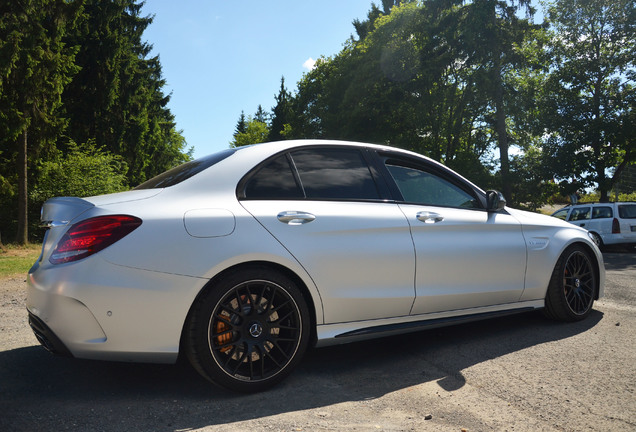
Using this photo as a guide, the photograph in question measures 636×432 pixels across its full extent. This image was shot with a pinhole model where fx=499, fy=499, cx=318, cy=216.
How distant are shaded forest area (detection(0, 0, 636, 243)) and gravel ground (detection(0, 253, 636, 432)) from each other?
53.3 ft

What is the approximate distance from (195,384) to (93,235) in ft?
3.79

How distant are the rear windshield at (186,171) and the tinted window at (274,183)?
308 millimetres

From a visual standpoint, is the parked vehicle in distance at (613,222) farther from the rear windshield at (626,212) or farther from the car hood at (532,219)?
the car hood at (532,219)

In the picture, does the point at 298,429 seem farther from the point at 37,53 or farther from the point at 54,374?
the point at 37,53

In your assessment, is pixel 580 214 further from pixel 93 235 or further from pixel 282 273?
pixel 93 235

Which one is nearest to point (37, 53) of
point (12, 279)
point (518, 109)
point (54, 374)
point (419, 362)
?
point (12, 279)

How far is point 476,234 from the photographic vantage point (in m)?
4.11

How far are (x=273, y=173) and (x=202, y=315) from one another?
1069 millimetres

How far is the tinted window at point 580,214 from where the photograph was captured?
1716 cm

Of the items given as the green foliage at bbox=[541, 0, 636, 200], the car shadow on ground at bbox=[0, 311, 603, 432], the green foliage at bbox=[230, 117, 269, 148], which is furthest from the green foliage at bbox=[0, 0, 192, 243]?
the green foliage at bbox=[230, 117, 269, 148]

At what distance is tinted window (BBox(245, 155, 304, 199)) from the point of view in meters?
3.25

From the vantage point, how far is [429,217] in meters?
3.85

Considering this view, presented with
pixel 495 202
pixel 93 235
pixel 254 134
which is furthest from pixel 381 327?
pixel 254 134

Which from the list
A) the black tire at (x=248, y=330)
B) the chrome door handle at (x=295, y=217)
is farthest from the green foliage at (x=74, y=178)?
the black tire at (x=248, y=330)
